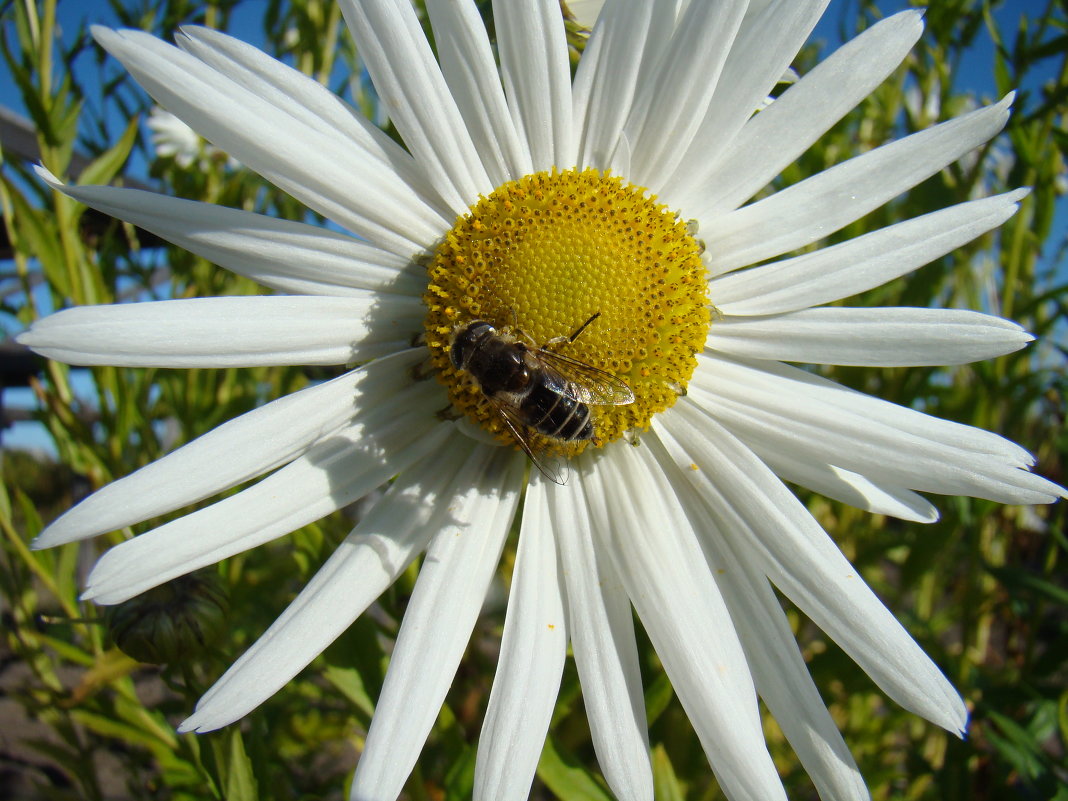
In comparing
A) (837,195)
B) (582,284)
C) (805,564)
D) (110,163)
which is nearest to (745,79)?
(837,195)

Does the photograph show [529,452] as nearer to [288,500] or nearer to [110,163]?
[288,500]

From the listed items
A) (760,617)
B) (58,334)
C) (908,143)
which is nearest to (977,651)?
(760,617)

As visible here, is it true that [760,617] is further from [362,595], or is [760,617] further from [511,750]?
[362,595]

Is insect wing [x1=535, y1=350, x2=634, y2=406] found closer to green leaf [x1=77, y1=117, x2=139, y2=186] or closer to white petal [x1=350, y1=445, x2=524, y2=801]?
white petal [x1=350, y1=445, x2=524, y2=801]

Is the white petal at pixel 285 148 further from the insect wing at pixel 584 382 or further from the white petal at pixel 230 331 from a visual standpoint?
the insect wing at pixel 584 382

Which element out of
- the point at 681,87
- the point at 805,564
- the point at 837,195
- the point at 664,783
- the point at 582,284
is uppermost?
the point at 681,87

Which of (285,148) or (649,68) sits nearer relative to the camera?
(285,148)
